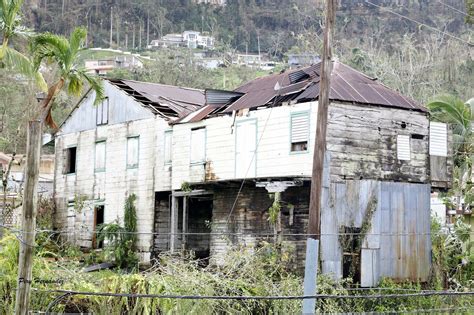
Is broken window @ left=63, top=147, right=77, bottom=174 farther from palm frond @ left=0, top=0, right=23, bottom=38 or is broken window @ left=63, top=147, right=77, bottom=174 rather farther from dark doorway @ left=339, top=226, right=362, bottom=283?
dark doorway @ left=339, top=226, right=362, bottom=283

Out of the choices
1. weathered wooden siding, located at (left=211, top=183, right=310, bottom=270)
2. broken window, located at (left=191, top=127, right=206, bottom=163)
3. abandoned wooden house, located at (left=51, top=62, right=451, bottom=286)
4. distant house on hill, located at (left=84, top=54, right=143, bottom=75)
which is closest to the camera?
abandoned wooden house, located at (left=51, top=62, right=451, bottom=286)

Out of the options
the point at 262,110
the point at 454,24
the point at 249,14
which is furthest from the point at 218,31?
the point at 262,110

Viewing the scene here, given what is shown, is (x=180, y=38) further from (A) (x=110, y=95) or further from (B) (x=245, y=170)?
(B) (x=245, y=170)

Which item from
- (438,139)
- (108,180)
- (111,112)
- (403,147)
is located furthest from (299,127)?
(111,112)

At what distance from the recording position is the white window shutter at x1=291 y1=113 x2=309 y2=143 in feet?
72.9

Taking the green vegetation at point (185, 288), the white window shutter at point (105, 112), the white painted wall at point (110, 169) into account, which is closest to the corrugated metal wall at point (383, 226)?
the green vegetation at point (185, 288)

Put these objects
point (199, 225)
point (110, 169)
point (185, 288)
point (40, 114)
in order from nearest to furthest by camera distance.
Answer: point (40, 114) → point (185, 288) → point (199, 225) → point (110, 169)

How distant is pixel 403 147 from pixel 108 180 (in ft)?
38.9

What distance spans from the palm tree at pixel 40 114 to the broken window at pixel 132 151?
40.7ft

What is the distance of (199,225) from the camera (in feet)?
94.6

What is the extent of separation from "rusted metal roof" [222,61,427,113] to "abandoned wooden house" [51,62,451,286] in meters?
0.05

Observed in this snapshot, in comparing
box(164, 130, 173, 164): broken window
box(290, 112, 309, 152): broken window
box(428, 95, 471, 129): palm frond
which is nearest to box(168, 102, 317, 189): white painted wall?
box(290, 112, 309, 152): broken window

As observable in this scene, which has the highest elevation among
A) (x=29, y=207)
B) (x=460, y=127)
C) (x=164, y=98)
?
(x=164, y=98)

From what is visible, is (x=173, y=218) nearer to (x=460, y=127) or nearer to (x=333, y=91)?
(x=333, y=91)
